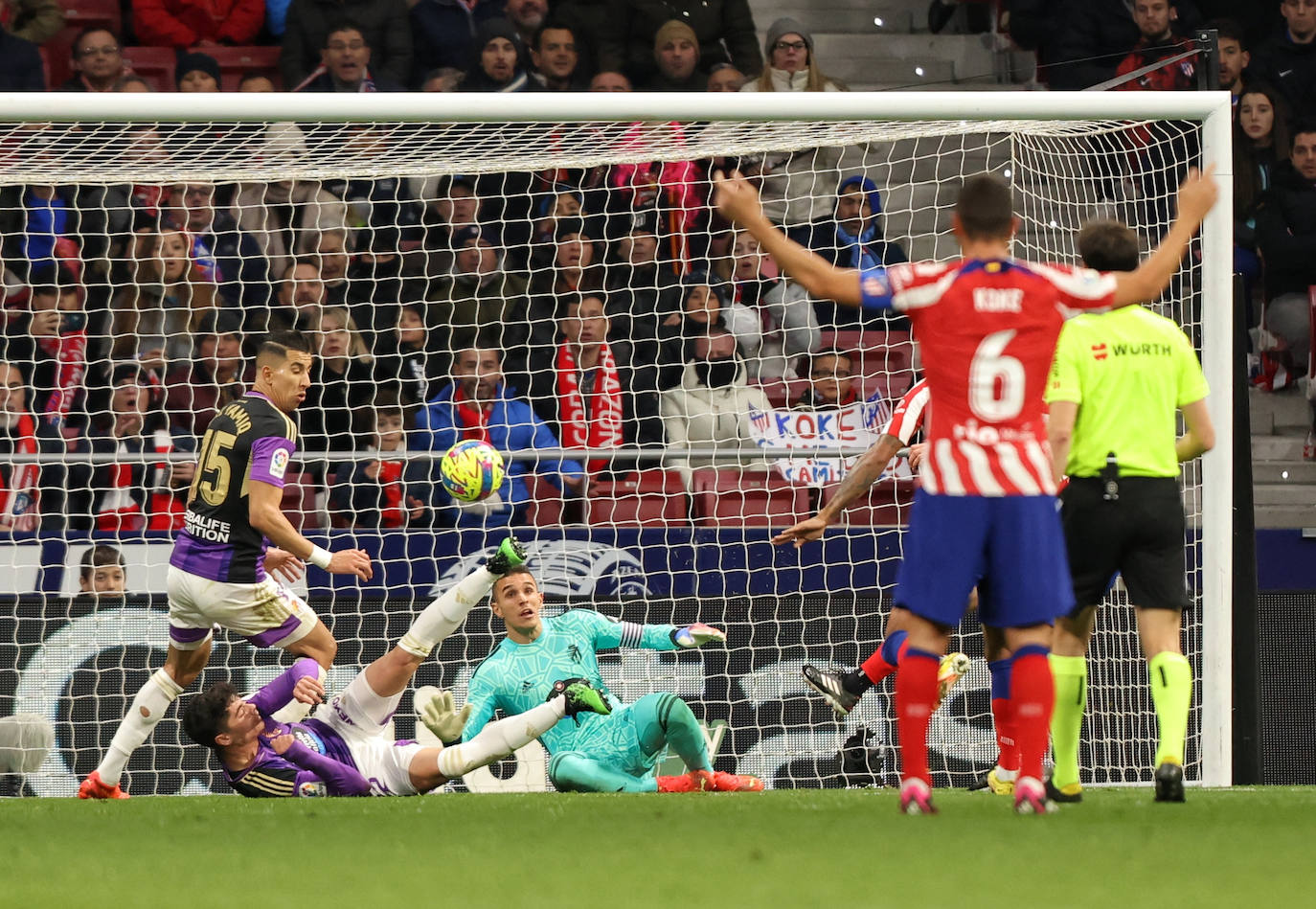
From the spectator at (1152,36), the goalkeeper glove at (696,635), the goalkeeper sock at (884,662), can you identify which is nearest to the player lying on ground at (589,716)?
the goalkeeper glove at (696,635)

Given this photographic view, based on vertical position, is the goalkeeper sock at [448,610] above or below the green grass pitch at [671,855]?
above

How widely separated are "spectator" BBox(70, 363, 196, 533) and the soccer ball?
82.9 inches

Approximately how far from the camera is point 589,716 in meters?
7.04

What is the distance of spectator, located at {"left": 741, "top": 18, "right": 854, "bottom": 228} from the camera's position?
33.0 ft

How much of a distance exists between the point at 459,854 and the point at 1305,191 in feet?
30.8

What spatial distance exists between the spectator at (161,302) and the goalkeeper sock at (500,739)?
13.3 ft

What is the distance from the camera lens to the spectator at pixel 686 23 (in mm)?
12281

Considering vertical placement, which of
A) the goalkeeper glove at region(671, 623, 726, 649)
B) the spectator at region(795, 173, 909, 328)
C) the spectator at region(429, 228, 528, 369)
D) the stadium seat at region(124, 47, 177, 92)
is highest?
the stadium seat at region(124, 47, 177, 92)

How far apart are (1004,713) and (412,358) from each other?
5066 millimetres

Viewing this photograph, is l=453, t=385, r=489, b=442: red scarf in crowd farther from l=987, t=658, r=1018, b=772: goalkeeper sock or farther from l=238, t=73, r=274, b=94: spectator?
l=987, t=658, r=1018, b=772: goalkeeper sock

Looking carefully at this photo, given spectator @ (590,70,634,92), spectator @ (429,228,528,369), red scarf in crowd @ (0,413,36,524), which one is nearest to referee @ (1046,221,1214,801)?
spectator @ (429,228,528,369)

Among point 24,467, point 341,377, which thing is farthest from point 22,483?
point 341,377

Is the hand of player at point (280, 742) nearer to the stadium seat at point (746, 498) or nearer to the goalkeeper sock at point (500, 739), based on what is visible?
the goalkeeper sock at point (500, 739)

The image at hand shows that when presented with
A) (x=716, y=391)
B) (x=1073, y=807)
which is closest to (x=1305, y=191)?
(x=716, y=391)
